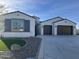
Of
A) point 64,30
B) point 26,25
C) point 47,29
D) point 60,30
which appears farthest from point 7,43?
point 64,30

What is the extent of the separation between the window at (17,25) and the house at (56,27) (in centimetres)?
721

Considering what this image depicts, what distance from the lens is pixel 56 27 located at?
1401 inches

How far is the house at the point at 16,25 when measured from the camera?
2823 centimetres

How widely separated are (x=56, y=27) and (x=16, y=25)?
981 centimetres

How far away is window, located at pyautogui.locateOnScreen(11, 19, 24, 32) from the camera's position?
28.6 m

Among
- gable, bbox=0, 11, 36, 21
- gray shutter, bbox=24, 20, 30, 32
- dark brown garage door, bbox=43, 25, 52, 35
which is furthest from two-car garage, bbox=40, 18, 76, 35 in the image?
gable, bbox=0, 11, 36, 21

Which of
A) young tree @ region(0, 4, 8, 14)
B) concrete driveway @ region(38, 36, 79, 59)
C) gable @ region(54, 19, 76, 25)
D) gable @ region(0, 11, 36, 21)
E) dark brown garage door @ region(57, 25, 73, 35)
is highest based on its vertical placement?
young tree @ region(0, 4, 8, 14)

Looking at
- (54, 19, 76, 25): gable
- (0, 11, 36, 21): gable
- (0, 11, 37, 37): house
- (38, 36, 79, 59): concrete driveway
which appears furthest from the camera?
(54, 19, 76, 25): gable

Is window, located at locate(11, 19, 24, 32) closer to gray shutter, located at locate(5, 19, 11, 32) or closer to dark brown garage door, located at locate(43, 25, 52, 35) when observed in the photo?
gray shutter, located at locate(5, 19, 11, 32)

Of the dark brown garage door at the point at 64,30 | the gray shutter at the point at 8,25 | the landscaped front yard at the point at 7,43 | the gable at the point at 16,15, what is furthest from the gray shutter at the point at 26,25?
the dark brown garage door at the point at 64,30

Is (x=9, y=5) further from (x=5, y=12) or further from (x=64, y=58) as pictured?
(x=64, y=58)

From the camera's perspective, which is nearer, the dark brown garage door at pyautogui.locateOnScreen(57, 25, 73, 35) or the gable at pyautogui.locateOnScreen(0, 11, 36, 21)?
the gable at pyautogui.locateOnScreen(0, 11, 36, 21)

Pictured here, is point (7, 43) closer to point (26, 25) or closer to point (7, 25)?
point (7, 25)

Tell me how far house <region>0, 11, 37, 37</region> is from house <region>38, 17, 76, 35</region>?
6.65 meters
